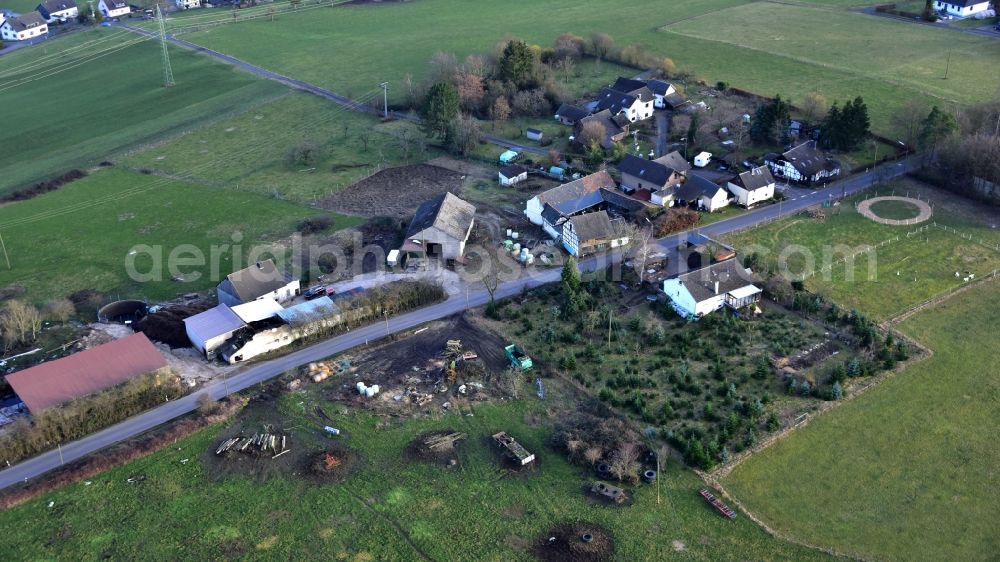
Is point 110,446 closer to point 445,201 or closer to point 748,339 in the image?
point 445,201

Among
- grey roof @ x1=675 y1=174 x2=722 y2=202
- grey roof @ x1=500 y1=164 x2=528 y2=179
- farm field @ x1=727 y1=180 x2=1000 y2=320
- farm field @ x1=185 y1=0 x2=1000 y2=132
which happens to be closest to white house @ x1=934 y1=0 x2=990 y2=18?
farm field @ x1=185 y1=0 x2=1000 y2=132

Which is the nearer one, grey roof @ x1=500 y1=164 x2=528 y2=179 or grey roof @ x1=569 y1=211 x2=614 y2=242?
grey roof @ x1=569 y1=211 x2=614 y2=242

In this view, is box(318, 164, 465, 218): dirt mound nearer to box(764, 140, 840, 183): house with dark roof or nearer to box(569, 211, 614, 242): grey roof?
box(569, 211, 614, 242): grey roof

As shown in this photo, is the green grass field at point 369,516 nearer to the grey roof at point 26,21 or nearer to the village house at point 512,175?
the village house at point 512,175

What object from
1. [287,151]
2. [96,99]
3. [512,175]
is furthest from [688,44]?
[96,99]

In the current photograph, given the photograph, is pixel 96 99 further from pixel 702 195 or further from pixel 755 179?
pixel 755 179
